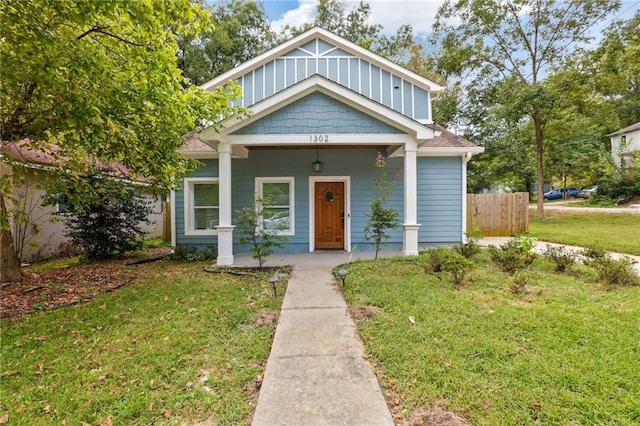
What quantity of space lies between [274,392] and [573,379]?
2.51m

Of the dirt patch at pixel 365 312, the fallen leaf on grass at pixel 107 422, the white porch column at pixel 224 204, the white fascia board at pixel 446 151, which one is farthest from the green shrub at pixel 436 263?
the fallen leaf on grass at pixel 107 422

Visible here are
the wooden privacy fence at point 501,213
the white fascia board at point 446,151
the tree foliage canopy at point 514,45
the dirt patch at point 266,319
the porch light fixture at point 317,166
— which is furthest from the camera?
the tree foliage canopy at point 514,45

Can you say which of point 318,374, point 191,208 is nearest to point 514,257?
point 318,374

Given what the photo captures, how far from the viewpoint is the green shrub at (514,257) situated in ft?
19.8

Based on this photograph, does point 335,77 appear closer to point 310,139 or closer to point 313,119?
point 313,119

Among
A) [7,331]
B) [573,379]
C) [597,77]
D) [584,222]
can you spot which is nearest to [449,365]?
[573,379]

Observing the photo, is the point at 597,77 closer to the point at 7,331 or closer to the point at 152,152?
the point at 152,152

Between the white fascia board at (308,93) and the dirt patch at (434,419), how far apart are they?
6.12 meters

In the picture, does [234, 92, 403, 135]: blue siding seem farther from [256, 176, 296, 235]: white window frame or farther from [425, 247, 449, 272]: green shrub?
[425, 247, 449, 272]: green shrub

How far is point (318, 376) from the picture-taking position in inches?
108

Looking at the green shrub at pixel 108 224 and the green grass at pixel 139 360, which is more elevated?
the green shrub at pixel 108 224

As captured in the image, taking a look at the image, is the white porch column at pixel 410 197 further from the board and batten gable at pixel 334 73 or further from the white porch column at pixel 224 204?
the white porch column at pixel 224 204

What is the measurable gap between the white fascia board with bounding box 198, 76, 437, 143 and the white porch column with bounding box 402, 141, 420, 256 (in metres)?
0.54

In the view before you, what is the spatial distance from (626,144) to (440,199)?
2818 centimetres
